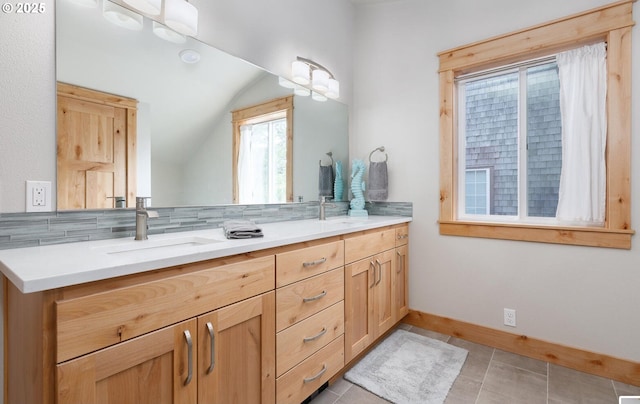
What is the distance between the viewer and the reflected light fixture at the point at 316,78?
7.15 feet

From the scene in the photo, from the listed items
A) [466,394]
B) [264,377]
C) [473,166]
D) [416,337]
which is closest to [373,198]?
[473,166]

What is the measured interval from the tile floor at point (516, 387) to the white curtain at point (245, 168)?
4.02 ft

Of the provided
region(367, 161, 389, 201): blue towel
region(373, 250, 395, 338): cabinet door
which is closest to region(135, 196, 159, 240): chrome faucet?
region(373, 250, 395, 338): cabinet door

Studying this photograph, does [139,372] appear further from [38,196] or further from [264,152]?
[264,152]

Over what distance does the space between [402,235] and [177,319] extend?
186 centimetres

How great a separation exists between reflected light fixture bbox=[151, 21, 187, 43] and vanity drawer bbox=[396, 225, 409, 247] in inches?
73.7

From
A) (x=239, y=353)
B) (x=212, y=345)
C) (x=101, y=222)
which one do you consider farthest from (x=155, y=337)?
(x=101, y=222)

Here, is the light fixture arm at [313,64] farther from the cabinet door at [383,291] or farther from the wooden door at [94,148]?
the cabinet door at [383,291]

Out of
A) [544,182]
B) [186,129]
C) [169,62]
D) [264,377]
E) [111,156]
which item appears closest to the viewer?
[264,377]

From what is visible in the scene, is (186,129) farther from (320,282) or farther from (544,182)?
(544,182)

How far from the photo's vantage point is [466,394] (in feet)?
5.39

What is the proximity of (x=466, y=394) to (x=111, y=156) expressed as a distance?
2.16 meters

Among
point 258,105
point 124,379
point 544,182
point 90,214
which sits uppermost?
point 258,105

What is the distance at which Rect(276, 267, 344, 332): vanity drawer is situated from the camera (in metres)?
1.33
